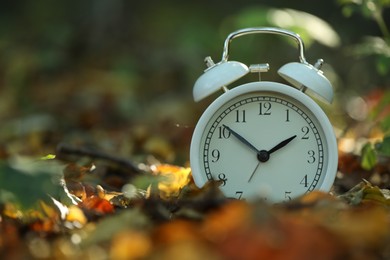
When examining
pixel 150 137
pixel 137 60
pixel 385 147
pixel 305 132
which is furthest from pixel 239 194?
pixel 137 60

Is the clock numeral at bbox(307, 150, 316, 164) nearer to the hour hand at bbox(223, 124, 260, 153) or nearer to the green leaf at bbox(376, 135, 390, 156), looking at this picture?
the hour hand at bbox(223, 124, 260, 153)

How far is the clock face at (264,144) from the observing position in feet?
9.64

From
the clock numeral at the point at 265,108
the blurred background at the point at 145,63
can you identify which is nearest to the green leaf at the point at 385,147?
the blurred background at the point at 145,63

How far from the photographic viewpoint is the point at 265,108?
2.99 m

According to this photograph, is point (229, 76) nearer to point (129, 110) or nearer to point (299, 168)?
point (299, 168)

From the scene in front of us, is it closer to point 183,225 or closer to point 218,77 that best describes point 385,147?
point 218,77

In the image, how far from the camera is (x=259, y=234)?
2021mm

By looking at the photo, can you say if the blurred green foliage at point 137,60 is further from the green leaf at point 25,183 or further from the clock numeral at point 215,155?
the green leaf at point 25,183

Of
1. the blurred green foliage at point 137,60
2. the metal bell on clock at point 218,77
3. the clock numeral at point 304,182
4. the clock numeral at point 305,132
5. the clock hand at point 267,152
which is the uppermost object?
the metal bell on clock at point 218,77

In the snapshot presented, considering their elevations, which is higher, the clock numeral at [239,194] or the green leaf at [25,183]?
the green leaf at [25,183]

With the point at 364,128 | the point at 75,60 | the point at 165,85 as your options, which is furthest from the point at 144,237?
the point at 75,60

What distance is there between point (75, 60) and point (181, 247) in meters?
8.58

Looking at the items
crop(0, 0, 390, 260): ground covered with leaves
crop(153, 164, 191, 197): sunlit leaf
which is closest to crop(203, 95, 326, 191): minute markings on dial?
crop(0, 0, 390, 260): ground covered with leaves

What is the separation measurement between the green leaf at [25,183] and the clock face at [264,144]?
2.39 ft
